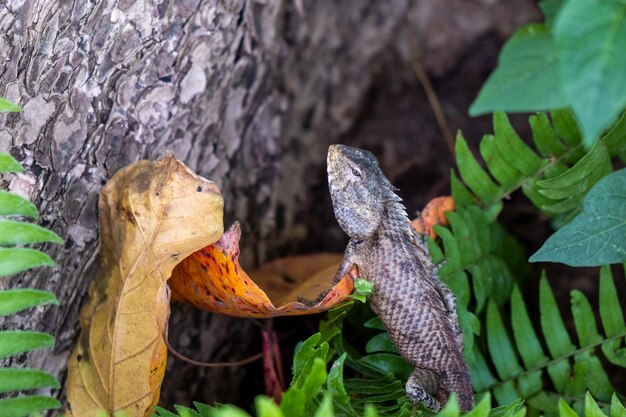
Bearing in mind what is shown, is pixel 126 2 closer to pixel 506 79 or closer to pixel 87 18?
pixel 87 18

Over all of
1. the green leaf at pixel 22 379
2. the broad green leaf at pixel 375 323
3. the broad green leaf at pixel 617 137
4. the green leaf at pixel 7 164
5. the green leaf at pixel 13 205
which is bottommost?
the broad green leaf at pixel 375 323

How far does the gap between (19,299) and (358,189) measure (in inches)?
78.8

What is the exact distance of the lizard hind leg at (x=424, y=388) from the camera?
11.5ft

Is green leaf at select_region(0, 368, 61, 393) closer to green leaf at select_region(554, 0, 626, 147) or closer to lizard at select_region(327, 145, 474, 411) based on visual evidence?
lizard at select_region(327, 145, 474, 411)

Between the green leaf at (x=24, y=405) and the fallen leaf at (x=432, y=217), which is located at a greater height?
the fallen leaf at (x=432, y=217)

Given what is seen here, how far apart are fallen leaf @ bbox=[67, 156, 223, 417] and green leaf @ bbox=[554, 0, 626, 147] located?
1732 millimetres

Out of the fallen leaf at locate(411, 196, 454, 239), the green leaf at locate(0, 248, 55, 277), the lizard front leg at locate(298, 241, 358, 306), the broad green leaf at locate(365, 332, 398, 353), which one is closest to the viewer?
the green leaf at locate(0, 248, 55, 277)

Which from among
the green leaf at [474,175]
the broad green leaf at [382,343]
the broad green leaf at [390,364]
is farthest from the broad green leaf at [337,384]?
the green leaf at [474,175]

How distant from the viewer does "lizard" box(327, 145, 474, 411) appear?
3.78 metres

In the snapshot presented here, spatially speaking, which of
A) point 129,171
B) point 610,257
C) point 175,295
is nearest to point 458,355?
Result: point 610,257

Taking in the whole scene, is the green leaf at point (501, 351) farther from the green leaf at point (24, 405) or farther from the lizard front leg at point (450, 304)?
the green leaf at point (24, 405)

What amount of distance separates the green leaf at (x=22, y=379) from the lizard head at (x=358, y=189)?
190 cm

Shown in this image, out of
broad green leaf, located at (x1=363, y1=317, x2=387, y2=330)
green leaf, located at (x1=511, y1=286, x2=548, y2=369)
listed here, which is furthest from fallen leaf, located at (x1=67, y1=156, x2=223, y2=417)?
green leaf, located at (x1=511, y1=286, x2=548, y2=369)

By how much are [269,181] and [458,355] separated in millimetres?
1808
